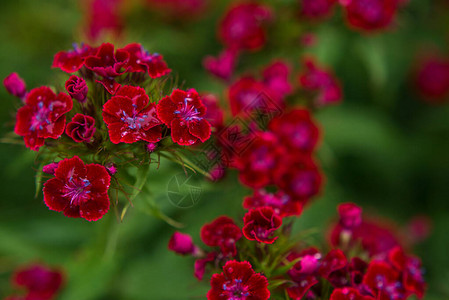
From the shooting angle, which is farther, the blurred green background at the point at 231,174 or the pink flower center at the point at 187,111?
the blurred green background at the point at 231,174

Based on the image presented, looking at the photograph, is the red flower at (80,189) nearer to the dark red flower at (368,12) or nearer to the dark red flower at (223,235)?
the dark red flower at (223,235)

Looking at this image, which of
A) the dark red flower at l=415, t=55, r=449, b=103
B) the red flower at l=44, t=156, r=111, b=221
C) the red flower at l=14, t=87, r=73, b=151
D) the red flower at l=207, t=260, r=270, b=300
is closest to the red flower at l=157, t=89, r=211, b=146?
the red flower at l=44, t=156, r=111, b=221

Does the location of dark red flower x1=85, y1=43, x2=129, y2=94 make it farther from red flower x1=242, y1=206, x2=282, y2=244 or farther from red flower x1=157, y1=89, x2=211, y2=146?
red flower x1=242, y1=206, x2=282, y2=244

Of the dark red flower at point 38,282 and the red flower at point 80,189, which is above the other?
the red flower at point 80,189

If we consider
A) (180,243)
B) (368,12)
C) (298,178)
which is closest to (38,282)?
(180,243)

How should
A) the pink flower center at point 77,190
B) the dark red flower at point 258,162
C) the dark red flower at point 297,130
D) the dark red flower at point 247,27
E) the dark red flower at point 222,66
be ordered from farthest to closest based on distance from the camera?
1. the dark red flower at point 247,27
2. the dark red flower at point 222,66
3. the dark red flower at point 297,130
4. the dark red flower at point 258,162
5. the pink flower center at point 77,190

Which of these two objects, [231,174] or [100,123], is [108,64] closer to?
[100,123]

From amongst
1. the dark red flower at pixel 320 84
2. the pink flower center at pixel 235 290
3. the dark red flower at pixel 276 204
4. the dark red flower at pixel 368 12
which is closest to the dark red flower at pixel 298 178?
the dark red flower at pixel 276 204

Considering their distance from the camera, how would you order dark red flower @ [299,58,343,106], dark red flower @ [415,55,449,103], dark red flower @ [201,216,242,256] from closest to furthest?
dark red flower @ [201,216,242,256], dark red flower @ [299,58,343,106], dark red flower @ [415,55,449,103]
